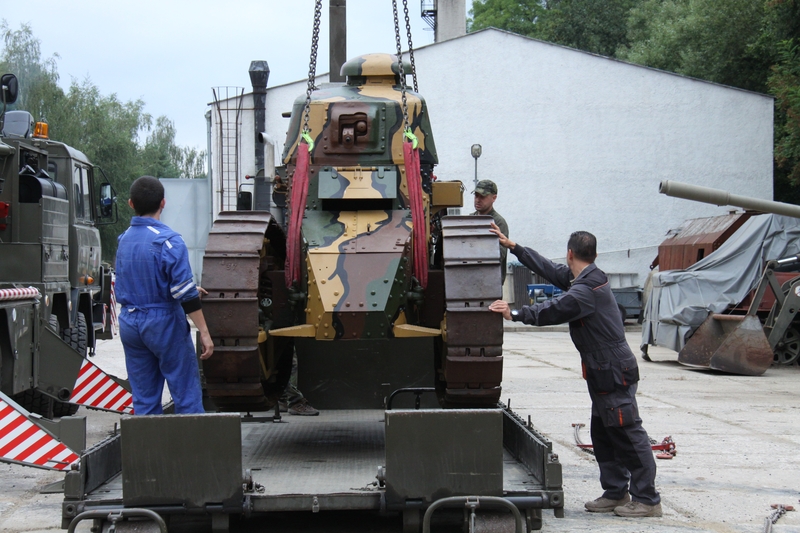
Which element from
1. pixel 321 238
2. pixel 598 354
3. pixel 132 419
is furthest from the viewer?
pixel 321 238

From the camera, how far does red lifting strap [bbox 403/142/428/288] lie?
6902mm

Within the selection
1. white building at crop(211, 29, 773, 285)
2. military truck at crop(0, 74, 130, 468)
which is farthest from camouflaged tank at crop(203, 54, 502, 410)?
white building at crop(211, 29, 773, 285)

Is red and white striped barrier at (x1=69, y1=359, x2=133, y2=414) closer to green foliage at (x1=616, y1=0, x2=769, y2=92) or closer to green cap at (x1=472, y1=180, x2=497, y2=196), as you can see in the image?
green cap at (x1=472, y1=180, x2=497, y2=196)

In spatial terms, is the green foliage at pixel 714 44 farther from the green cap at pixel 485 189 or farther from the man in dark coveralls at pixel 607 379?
the man in dark coveralls at pixel 607 379

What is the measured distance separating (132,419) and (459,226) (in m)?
2.48

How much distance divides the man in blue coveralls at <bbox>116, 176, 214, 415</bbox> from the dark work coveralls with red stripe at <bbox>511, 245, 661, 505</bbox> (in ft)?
6.72

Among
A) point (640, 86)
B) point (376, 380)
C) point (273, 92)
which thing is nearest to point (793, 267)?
point (376, 380)

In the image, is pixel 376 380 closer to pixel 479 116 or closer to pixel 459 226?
pixel 459 226

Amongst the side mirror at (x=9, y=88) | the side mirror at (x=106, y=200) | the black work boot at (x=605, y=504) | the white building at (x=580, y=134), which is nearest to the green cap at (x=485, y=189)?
the black work boot at (x=605, y=504)

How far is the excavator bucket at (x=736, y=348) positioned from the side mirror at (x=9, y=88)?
10.4 metres

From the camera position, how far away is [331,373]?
7773mm

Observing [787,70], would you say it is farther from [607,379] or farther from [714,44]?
[607,379]

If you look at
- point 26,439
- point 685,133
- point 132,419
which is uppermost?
point 685,133

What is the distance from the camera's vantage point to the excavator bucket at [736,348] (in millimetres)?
14797
